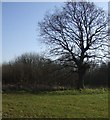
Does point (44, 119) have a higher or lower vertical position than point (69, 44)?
lower

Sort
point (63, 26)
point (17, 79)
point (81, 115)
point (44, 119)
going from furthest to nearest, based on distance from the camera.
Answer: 1. point (17, 79)
2. point (63, 26)
3. point (81, 115)
4. point (44, 119)

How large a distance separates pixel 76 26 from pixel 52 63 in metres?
5.43

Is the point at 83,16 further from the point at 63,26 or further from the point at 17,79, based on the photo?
the point at 17,79

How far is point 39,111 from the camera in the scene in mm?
14430

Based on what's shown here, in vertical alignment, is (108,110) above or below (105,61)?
below

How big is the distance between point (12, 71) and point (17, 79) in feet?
7.80

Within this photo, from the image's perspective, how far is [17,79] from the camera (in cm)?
3853

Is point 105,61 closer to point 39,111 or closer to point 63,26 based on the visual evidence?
point 63,26

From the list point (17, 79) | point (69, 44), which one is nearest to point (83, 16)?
point (69, 44)

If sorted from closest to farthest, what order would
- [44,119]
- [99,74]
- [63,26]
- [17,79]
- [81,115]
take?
[44,119] → [81,115] → [63,26] → [17,79] → [99,74]

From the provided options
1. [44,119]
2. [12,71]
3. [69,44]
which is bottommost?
[44,119]

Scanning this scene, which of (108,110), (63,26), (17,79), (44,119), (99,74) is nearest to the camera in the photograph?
(44,119)

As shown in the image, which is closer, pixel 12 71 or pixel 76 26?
pixel 76 26

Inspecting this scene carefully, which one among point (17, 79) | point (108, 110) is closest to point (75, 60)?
point (17, 79)
